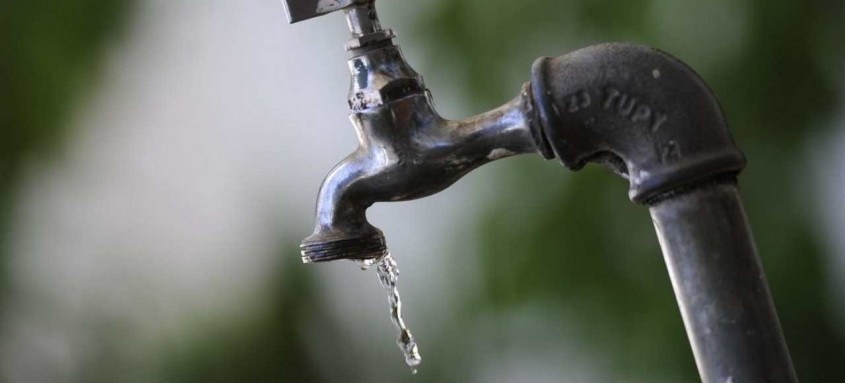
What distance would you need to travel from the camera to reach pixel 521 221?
52.1 inches

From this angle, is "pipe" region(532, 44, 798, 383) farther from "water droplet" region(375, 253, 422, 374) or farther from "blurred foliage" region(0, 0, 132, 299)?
"blurred foliage" region(0, 0, 132, 299)

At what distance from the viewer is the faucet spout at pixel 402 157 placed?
2.04 ft

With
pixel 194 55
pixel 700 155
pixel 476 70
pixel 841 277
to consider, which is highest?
pixel 194 55

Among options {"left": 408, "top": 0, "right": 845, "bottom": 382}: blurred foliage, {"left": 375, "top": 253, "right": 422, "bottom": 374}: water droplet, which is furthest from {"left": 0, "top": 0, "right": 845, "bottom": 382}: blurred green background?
{"left": 375, "top": 253, "right": 422, "bottom": 374}: water droplet

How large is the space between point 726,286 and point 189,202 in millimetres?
1027

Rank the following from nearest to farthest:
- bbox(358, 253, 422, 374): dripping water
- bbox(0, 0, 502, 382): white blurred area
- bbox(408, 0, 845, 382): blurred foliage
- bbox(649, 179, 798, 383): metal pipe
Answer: bbox(649, 179, 798, 383): metal pipe, bbox(358, 253, 422, 374): dripping water, bbox(408, 0, 845, 382): blurred foliage, bbox(0, 0, 502, 382): white blurred area

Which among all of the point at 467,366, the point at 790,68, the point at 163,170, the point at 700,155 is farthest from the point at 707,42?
the point at 163,170

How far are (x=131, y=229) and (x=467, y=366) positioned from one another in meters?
0.53

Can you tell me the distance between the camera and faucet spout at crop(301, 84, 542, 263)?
0.62 metres

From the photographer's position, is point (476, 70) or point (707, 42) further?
point (476, 70)

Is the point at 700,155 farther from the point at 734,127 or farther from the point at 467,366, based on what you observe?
the point at 467,366

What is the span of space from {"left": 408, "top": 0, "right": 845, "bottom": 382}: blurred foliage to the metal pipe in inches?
24.9

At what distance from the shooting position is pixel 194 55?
4.76 ft

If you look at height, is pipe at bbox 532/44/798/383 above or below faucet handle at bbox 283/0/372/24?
below
